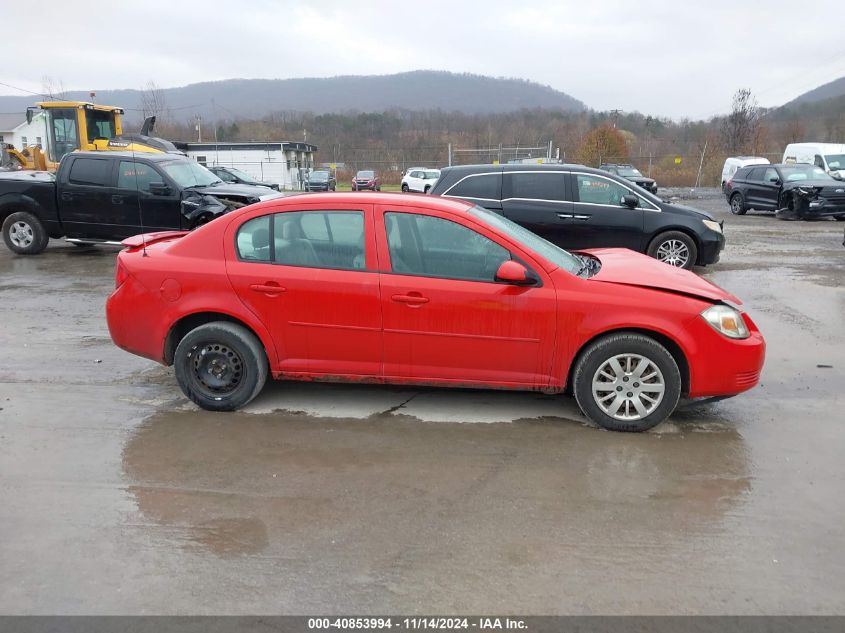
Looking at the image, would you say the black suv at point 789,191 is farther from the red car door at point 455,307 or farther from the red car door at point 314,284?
the red car door at point 314,284

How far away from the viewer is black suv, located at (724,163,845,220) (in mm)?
18984

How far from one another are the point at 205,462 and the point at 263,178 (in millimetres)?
50354

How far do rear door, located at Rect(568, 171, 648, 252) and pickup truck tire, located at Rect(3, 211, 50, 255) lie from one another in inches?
374

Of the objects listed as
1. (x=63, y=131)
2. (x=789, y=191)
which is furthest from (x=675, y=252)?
(x=63, y=131)

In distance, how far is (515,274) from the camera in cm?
457

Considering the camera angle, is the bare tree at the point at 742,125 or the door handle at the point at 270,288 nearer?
the door handle at the point at 270,288

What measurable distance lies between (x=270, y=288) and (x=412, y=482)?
182 cm

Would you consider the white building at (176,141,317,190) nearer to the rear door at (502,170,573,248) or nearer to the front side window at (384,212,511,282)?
the rear door at (502,170,573,248)

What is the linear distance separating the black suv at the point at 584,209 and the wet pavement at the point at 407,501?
14.6 ft

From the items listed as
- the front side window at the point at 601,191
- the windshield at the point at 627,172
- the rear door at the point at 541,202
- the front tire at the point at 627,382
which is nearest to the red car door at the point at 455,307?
the front tire at the point at 627,382

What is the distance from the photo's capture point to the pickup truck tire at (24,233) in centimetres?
Answer: 1215

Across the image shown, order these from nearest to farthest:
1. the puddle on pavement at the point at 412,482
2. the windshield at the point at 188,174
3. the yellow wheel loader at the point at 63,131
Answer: the puddle on pavement at the point at 412,482
the windshield at the point at 188,174
the yellow wheel loader at the point at 63,131

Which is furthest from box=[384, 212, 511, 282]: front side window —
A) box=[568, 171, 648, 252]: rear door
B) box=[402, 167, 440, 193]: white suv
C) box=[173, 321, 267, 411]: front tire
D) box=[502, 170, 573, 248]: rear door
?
box=[402, 167, 440, 193]: white suv
